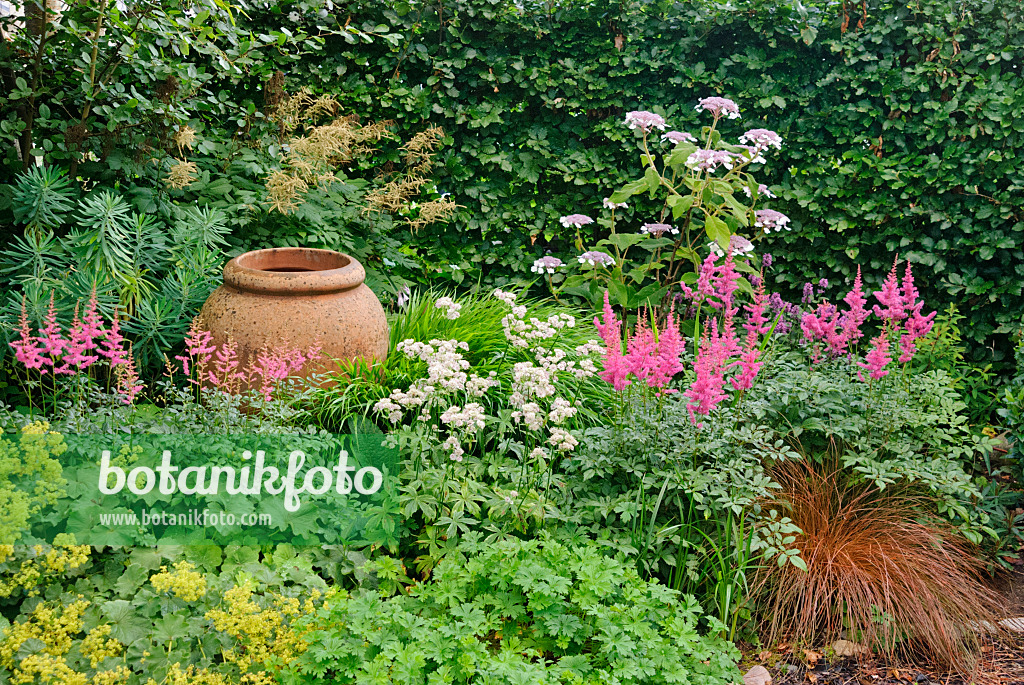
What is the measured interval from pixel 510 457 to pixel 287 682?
1.58 m

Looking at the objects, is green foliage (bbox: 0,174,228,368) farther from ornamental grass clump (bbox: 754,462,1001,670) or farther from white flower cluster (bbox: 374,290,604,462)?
ornamental grass clump (bbox: 754,462,1001,670)

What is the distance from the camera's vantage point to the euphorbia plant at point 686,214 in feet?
14.2

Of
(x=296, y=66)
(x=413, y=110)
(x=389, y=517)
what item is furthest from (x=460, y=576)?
(x=296, y=66)

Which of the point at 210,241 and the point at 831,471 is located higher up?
the point at 210,241

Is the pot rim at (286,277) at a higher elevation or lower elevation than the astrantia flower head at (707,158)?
lower

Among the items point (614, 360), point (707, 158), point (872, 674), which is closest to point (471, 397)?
point (614, 360)

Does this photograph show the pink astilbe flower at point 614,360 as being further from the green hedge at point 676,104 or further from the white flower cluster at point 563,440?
the green hedge at point 676,104

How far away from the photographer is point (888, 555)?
2.99 m

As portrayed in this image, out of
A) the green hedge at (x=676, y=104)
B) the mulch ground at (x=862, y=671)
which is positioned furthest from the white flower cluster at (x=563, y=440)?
the green hedge at (x=676, y=104)

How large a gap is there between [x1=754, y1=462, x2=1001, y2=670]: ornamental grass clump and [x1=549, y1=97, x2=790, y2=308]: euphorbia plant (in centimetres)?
149

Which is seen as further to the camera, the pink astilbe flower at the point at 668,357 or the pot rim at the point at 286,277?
the pot rim at the point at 286,277

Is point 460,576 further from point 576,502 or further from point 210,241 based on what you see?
point 210,241

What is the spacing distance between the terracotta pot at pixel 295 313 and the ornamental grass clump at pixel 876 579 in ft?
6.73

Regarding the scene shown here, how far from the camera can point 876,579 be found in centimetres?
289
